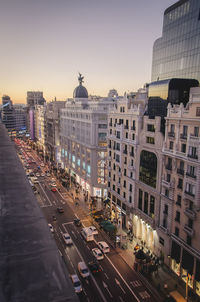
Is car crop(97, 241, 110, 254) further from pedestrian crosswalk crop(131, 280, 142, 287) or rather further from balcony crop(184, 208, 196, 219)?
balcony crop(184, 208, 196, 219)

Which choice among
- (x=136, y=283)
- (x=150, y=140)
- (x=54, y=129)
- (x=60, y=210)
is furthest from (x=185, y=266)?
(x=54, y=129)

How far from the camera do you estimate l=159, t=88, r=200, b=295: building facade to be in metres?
37.9

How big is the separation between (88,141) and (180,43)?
159 feet

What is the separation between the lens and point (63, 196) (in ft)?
269

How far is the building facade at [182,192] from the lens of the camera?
124 feet

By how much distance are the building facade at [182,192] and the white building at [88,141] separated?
31.4 m

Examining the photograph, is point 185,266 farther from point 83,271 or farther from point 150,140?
point 150,140

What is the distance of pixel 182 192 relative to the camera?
40844 millimetres

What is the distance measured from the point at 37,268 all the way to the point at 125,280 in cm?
3743

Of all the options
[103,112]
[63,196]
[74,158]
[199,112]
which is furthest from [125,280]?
[74,158]

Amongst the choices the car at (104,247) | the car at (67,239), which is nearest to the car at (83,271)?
the car at (104,247)

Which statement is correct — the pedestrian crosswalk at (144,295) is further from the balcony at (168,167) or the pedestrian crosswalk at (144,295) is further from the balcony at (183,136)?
the balcony at (183,136)

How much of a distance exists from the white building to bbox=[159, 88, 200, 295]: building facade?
3136 centimetres

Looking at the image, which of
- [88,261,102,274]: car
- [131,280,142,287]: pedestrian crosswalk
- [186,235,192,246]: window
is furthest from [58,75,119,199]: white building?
[186,235,192,246]: window
